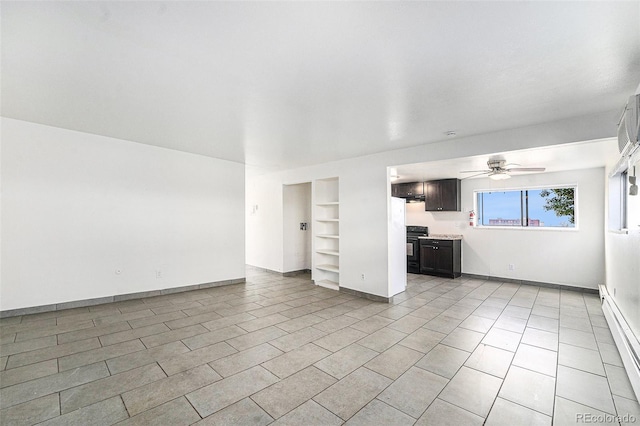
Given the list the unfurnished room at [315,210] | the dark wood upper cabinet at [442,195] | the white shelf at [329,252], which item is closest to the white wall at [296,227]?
the unfurnished room at [315,210]

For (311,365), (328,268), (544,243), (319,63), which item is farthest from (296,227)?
(544,243)

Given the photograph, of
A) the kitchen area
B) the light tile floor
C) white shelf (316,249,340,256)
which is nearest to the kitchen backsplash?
the kitchen area

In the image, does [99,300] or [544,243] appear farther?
[544,243]

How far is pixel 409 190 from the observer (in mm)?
7699

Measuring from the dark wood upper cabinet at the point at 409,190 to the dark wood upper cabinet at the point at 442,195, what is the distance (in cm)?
17

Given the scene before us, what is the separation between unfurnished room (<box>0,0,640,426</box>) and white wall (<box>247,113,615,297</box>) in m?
0.04

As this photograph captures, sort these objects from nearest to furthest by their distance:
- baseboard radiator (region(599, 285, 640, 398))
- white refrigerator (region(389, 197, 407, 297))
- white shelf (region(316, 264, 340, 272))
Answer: baseboard radiator (region(599, 285, 640, 398))
white refrigerator (region(389, 197, 407, 297))
white shelf (region(316, 264, 340, 272))

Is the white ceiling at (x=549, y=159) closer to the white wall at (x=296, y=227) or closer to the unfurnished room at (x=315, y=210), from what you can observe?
the unfurnished room at (x=315, y=210)

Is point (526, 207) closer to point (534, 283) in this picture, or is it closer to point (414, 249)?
point (534, 283)

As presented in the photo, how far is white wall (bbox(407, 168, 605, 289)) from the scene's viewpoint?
5422 millimetres

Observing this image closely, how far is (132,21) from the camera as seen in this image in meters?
1.75
